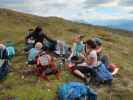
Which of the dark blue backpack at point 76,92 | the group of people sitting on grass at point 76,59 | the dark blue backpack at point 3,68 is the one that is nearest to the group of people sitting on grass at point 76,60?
the group of people sitting on grass at point 76,59

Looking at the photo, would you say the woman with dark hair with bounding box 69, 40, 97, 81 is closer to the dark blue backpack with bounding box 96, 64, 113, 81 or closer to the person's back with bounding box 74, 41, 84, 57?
the dark blue backpack with bounding box 96, 64, 113, 81

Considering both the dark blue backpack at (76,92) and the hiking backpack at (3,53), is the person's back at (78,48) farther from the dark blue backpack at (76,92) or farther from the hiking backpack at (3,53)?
the dark blue backpack at (76,92)

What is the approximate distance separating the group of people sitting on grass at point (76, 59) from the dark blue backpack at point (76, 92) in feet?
6.58

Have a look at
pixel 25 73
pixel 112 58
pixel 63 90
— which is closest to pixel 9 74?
pixel 25 73

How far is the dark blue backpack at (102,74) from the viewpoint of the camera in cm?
2225

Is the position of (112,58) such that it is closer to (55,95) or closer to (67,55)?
(67,55)

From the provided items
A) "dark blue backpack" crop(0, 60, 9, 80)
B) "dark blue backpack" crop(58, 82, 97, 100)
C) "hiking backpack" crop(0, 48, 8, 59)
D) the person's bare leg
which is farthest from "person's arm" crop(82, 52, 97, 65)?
"hiking backpack" crop(0, 48, 8, 59)

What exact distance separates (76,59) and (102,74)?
9.47 feet

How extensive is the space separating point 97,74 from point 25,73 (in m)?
4.09

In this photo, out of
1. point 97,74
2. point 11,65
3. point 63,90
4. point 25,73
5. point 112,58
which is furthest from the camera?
point 112,58

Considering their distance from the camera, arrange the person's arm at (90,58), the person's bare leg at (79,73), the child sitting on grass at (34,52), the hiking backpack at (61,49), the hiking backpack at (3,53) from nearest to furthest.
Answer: the person's arm at (90,58), the person's bare leg at (79,73), the child sitting on grass at (34,52), the hiking backpack at (3,53), the hiking backpack at (61,49)

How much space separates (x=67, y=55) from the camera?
26.3m

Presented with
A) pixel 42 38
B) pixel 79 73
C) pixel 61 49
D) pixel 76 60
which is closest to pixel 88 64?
pixel 79 73

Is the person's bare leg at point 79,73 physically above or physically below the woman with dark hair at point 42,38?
below
